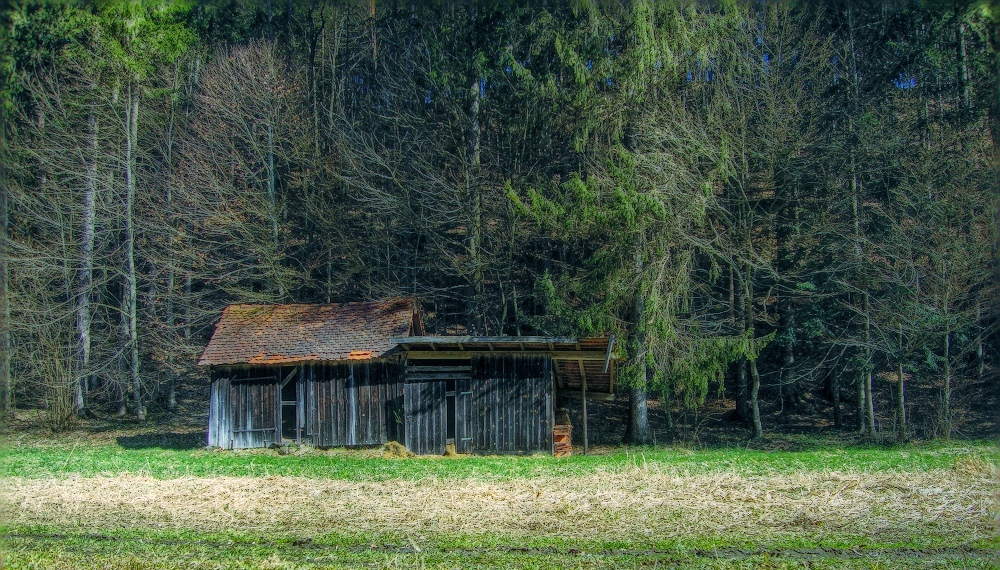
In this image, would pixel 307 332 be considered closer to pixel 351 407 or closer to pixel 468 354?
pixel 351 407

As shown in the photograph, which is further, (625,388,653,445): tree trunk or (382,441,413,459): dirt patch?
(625,388,653,445): tree trunk

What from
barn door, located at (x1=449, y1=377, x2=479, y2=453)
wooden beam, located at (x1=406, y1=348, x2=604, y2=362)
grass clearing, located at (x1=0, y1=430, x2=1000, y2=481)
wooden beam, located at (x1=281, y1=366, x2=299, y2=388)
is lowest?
grass clearing, located at (x1=0, y1=430, x2=1000, y2=481)

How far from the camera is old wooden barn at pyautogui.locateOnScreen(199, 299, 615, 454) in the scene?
67.0 feet

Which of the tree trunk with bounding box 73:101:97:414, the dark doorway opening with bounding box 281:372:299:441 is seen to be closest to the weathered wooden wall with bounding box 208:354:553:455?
the dark doorway opening with bounding box 281:372:299:441

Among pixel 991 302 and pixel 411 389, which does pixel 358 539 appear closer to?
pixel 411 389

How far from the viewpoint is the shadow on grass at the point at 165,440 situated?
2256 cm

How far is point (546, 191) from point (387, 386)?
936 centimetres

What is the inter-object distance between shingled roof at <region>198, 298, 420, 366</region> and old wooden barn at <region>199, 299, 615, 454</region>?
41 millimetres

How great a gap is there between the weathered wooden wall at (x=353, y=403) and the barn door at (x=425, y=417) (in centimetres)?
27

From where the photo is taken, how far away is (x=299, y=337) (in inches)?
867

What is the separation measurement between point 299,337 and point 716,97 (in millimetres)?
13703

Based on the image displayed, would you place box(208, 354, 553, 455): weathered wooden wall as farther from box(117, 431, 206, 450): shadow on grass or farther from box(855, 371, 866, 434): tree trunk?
box(855, 371, 866, 434): tree trunk

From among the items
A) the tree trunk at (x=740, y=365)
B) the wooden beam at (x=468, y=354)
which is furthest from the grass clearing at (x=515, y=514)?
the tree trunk at (x=740, y=365)

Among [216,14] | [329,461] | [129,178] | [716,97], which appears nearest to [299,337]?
[329,461]
